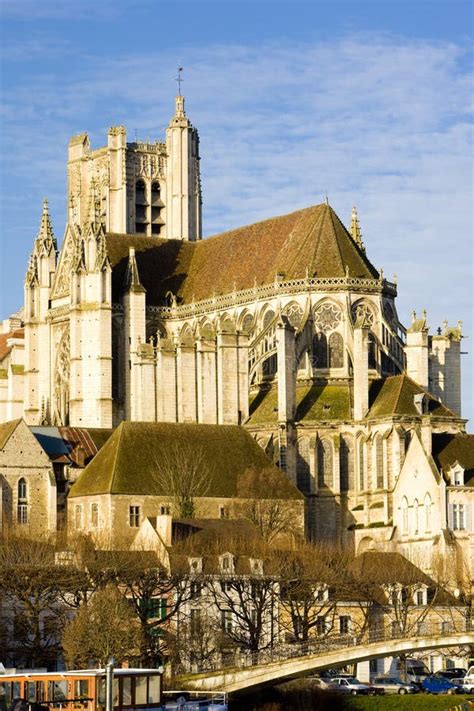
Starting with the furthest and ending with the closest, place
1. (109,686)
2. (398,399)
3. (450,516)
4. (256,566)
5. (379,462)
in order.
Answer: (398,399)
(379,462)
(450,516)
(256,566)
(109,686)

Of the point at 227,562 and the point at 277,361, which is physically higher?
the point at 277,361

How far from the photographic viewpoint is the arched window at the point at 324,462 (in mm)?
109875

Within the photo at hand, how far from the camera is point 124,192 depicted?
460 ft

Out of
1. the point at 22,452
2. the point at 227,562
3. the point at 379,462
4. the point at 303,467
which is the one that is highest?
the point at 22,452

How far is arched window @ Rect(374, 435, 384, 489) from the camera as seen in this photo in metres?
108

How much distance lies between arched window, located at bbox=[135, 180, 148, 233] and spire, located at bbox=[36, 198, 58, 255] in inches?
473

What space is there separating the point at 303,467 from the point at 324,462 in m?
0.98

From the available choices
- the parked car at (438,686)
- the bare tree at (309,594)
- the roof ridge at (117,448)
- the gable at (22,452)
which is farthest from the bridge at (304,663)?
the gable at (22,452)

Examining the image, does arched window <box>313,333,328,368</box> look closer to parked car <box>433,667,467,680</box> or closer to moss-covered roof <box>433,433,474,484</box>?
moss-covered roof <box>433,433,474,484</box>

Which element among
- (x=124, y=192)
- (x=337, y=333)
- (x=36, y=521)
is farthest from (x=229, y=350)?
(x=124, y=192)

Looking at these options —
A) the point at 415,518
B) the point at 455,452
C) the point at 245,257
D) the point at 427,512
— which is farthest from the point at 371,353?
the point at 427,512

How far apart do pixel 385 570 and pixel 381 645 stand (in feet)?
51.5

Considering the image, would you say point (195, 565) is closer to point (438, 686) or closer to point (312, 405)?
point (438, 686)

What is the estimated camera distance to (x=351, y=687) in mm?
83938
